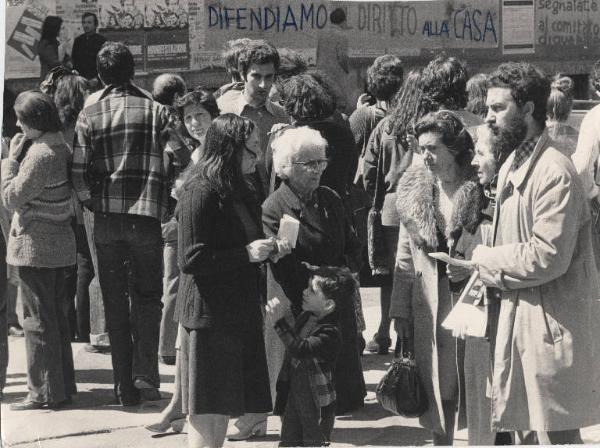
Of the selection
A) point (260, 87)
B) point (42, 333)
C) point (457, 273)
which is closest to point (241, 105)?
point (260, 87)

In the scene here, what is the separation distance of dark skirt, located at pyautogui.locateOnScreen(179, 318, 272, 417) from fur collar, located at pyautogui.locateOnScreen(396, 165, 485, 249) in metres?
0.85

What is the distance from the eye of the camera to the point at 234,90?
7.73m

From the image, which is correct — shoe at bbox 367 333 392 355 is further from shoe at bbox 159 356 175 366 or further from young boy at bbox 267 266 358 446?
young boy at bbox 267 266 358 446

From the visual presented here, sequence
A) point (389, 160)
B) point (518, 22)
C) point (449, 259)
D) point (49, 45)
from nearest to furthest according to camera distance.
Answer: point (449, 259), point (389, 160), point (518, 22), point (49, 45)

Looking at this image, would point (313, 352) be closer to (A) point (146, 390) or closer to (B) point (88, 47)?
(A) point (146, 390)

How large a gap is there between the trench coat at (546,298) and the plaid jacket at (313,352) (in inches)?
35.0

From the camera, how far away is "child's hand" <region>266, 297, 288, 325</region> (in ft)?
19.4

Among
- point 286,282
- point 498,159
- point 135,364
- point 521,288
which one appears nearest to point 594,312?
point 521,288

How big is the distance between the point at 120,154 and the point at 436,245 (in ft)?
6.97

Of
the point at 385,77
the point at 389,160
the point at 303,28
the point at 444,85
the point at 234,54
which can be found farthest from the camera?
the point at 303,28

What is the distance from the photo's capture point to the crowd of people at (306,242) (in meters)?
5.21

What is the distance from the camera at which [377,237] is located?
7.70 metres

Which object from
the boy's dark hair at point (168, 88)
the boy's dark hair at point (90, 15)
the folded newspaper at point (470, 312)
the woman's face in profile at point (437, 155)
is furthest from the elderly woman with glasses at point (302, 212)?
the boy's dark hair at point (90, 15)

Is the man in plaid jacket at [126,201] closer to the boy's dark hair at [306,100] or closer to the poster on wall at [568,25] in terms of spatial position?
the boy's dark hair at [306,100]
